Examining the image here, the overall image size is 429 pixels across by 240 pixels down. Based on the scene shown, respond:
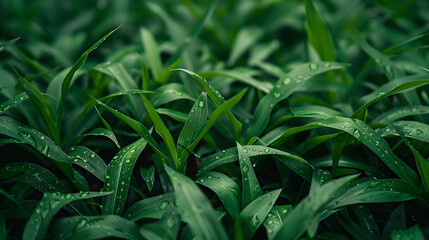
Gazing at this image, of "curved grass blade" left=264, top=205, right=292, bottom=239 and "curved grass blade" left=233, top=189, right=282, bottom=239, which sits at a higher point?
"curved grass blade" left=233, top=189, right=282, bottom=239

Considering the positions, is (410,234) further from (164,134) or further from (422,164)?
(164,134)

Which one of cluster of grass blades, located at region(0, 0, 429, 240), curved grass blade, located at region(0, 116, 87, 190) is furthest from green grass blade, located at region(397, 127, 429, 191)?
curved grass blade, located at region(0, 116, 87, 190)

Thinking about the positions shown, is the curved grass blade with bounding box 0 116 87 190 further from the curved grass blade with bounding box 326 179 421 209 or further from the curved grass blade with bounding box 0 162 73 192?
→ the curved grass blade with bounding box 326 179 421 209

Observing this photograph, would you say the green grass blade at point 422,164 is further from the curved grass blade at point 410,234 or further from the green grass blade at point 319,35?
the green grass blade at point 319,35

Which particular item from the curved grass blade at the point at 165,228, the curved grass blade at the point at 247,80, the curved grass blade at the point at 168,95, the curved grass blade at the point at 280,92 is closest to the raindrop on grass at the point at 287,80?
the curved grass blade at the point at 280,92

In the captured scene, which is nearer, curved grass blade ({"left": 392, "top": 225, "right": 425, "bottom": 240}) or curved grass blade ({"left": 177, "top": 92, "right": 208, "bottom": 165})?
curved grass blade ({"left": 392, "top": 225, "right": 425, "bottom": 240})

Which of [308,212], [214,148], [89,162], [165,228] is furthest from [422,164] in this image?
[89,162]

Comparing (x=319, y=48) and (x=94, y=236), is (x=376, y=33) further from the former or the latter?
(x=94, y=236)
